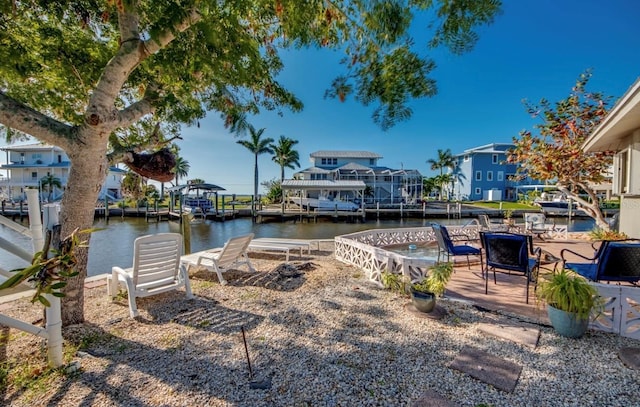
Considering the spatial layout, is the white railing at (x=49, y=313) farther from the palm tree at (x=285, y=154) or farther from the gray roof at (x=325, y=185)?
the palm tree at (x=285, y=154)

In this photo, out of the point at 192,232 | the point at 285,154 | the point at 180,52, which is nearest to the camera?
the point at 180,52

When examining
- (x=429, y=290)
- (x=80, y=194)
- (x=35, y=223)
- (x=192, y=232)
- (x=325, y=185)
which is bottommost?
(x=192, y=232)

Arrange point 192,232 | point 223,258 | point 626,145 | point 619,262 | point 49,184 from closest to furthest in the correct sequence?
point 619,262 → point 223,258 → point 626,145 → point 192,232 → point 49,184

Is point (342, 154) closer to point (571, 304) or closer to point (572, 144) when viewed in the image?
point (572, 144)

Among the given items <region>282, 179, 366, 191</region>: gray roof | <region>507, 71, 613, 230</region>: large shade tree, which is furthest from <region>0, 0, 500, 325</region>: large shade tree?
<region>282, 179, 366, 191</region>: gray roof

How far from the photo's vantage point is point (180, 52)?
3146 mm

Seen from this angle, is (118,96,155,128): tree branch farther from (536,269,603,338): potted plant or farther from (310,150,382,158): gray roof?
(310,150,382,158): gray roof

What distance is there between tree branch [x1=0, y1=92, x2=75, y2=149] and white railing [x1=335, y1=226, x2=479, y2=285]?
190 inches

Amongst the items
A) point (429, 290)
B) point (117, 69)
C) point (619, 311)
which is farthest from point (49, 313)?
point (619, 311)

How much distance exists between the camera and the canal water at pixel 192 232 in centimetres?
1179

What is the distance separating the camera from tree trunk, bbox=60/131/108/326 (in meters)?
3.07

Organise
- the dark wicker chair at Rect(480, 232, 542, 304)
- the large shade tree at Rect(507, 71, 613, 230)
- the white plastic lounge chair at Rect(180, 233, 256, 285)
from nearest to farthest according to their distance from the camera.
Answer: the dark wicker chair at Rect(480, 232, 542, 304), the white plastic lounge chair at Rect(180, 233, 256, 285), the large shade tree at Rect(507, 71, 613, 230)

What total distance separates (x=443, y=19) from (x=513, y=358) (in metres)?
3.31

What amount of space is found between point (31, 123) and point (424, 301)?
484cm
